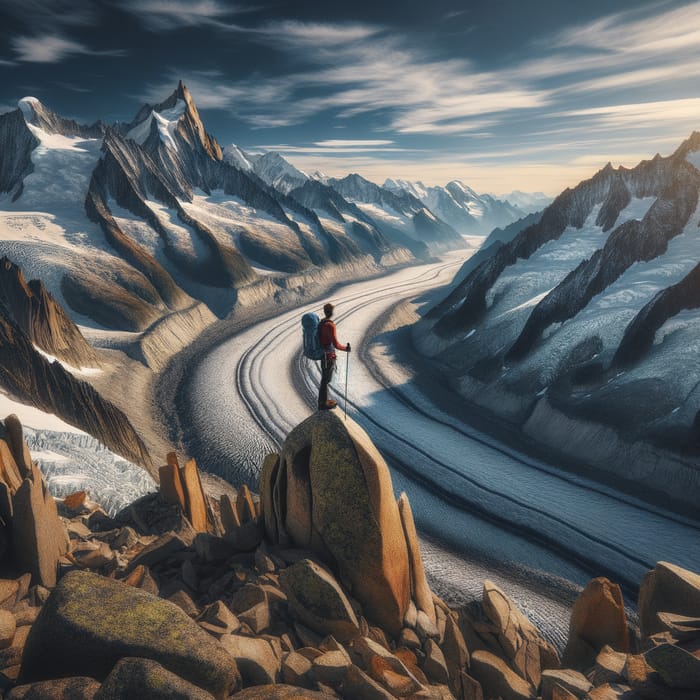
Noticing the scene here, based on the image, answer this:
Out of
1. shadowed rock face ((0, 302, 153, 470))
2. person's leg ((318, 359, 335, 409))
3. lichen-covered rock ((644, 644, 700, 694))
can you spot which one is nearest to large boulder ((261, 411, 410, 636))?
person's leg ((318, 359, 335, 409))

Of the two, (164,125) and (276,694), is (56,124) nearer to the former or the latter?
(164,125)

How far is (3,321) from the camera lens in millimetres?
38344

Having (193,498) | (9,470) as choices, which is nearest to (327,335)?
(193,498)

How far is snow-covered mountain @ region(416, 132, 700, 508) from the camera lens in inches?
1625

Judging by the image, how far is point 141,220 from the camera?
101 m

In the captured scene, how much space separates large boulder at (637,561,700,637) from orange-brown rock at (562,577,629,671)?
81 centimetres

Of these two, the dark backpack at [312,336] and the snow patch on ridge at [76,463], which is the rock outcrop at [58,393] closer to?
the snow patch on ridge at [76,463]

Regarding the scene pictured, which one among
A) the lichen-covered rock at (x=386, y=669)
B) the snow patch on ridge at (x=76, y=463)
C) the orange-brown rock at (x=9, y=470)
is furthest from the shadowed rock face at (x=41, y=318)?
the lichen-covered rock at (x=386, y=669)

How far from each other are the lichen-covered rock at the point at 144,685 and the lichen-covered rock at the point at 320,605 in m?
5.98

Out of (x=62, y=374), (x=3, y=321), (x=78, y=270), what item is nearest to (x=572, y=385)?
(x=62, y=374)

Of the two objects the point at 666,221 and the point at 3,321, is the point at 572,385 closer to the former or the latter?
the point at 666,221

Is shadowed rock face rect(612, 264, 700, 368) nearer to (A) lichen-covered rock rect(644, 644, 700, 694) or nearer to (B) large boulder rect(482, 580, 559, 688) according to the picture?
(B) large boulder rect(482, 580, 559, 688)

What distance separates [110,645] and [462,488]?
109 feet

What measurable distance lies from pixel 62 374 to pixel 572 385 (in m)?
47.8
